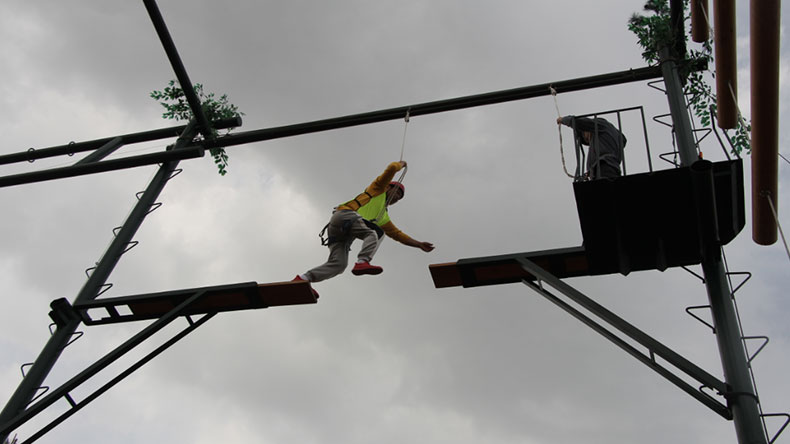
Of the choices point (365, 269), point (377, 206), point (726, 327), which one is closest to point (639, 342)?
point (726, 327)

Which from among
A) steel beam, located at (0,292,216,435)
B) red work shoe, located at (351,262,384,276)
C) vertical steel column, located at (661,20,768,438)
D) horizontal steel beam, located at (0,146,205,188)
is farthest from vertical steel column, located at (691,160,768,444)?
horizontal steel beam, located at (0,146,205,188)

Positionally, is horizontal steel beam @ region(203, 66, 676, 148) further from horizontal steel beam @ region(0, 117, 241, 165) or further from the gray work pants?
the gray work pants

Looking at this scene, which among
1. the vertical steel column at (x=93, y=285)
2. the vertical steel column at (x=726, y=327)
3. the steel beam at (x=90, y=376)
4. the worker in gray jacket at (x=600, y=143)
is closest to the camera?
the vertical steel column at (x=726, y=327)

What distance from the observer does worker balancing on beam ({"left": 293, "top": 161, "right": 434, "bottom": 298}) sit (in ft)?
26.5

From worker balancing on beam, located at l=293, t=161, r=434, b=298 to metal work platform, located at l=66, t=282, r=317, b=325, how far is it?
464mm

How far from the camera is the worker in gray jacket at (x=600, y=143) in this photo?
605 centimetres

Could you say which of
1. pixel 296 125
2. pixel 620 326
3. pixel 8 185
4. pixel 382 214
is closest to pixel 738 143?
pixel 620 326

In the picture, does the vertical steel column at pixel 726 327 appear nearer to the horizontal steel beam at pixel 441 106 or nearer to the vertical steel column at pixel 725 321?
the vertical steel column at pixel 725 321

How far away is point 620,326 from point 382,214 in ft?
12.2

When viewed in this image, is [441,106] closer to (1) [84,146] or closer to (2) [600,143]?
(2) [600,143]

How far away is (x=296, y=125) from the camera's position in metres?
9.11

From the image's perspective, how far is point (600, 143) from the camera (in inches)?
246

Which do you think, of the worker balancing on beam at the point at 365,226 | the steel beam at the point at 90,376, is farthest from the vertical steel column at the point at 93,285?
the worker balancing on beam at the point at 365,226

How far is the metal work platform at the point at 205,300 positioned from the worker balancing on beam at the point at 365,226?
46cm
